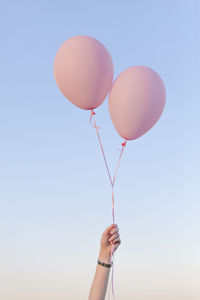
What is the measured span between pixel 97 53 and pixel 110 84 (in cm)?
28

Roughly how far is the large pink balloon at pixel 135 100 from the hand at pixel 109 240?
37.4 inches

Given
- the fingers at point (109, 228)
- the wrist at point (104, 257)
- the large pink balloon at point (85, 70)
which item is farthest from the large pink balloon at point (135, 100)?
the wrist at point (104, 257)

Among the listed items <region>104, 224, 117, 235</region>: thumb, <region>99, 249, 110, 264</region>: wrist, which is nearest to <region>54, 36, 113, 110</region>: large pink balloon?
<region>104, 224, 117, 235</region>: thumb

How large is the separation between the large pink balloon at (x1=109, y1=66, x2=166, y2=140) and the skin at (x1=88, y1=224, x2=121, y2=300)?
0.96m

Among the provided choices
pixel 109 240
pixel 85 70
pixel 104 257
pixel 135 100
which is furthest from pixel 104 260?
pixel 85 70

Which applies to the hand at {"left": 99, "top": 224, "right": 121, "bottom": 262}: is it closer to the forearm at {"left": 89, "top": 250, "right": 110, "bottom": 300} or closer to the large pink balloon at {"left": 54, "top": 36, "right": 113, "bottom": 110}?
the forearm at {"left": 89, "top": 250, "right": 110, "bottom": 300}

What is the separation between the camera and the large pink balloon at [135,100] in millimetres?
3047

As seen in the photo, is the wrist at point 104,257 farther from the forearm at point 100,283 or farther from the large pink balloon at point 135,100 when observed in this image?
the large pink balloon at point 135,100

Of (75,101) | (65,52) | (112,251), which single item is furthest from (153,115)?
(112,251)

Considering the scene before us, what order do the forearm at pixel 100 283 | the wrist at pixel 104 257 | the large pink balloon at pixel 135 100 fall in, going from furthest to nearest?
the large pink balloon at pixel 135 100, the wrist at pixel 104 257, the forearm at pixel 100 283

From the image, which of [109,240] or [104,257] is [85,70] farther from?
[104,257]

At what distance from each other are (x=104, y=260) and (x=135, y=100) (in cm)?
129

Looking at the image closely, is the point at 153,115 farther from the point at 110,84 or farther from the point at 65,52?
the point at 65,52

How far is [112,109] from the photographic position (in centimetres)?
314
